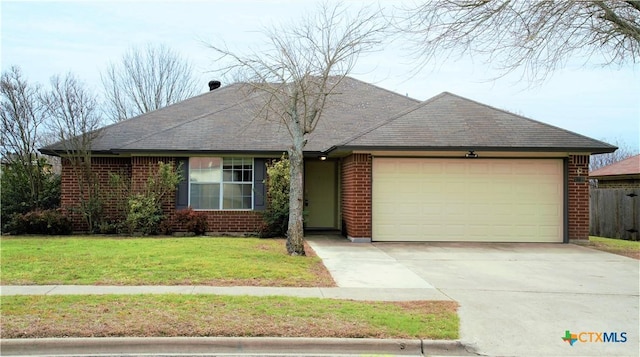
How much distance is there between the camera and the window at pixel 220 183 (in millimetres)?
15367

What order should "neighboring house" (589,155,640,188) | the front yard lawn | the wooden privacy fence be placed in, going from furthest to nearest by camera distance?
"neighboring house" (589,155,640,188), the wooden privacy fence, the front yard lawn

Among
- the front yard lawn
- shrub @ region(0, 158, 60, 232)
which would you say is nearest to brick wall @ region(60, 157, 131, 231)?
shrub @ region(0, 158, 60, 232)

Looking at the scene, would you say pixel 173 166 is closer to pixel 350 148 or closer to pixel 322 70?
pixel 350 148

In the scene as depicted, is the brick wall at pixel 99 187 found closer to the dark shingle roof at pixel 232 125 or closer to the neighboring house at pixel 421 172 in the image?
the neighboring house at pixel 421 172

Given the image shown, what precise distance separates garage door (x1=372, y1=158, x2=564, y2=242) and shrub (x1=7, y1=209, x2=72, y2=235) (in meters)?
9.50

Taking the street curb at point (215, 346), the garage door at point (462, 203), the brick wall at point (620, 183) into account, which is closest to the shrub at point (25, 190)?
the garage door at point (462, 203)

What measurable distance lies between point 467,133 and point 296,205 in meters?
6.06

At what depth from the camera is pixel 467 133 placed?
1384cm

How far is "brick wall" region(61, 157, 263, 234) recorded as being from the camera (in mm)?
15219

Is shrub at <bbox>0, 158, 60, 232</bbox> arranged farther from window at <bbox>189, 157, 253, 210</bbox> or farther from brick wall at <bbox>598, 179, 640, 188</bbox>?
brick wall at <bbox>598, 179, 640, 188</bbox>

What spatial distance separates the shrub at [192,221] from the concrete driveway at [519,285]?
3587mm

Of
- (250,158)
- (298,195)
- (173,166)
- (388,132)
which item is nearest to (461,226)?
(388,132)

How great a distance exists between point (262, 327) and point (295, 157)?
545cm

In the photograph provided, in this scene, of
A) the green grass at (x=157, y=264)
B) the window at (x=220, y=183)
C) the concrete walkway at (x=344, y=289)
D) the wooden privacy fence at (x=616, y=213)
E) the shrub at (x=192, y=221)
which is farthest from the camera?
the wooden privacy fence at (x=616, y=213)
